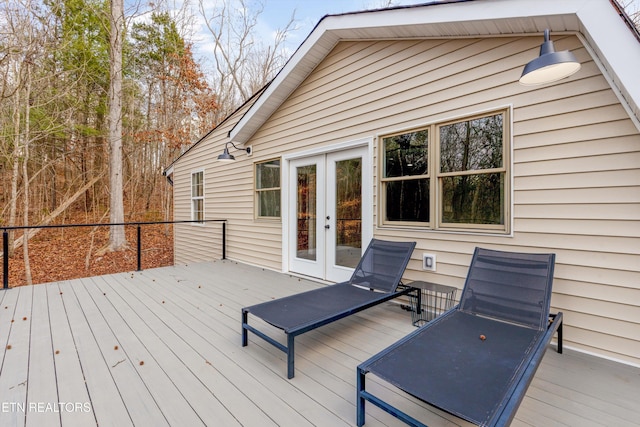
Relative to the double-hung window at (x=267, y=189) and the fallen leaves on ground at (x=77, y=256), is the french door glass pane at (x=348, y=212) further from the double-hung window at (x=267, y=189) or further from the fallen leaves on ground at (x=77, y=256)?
the fallen leaves on ground at (x=77, y=256)

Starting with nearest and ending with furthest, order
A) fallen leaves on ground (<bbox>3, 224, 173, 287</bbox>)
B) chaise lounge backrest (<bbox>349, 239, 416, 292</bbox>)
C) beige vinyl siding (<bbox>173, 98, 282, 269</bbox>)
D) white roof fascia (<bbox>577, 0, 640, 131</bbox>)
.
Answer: white roof fascia (<bbox>577, 0, 640, 131</bbox>) < chaise lounge backrest (<bbox>349, 239, 416, 292</bbox>) < beige vinyl siding (<bbox>173, 98, 282, 269</bbox>) < fallen leaves on ground (<bbox>3, 224, 173, 287</bbox>)

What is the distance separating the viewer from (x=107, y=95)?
1058 centimetres

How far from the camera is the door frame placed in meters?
4.17

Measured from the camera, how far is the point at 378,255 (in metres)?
3.76

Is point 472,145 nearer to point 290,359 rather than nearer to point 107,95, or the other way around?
point 290,359

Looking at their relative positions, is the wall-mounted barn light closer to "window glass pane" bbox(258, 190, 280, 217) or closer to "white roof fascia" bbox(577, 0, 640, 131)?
"window glass pane" bbox(258, 190, 280, 217)

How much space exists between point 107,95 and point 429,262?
12.1m

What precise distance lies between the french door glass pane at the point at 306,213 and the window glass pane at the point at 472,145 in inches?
86.8

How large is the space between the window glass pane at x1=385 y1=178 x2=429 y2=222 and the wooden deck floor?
3.77 feet

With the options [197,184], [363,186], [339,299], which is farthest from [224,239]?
[339,299]

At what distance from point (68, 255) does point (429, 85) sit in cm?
1197

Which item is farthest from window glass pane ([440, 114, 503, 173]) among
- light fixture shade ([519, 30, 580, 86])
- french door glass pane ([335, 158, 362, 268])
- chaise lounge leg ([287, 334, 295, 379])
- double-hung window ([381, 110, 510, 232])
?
chaise lounge leg ([287, 334, 295, 379])

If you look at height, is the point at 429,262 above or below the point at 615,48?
below

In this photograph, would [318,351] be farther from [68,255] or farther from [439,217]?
[68,255]
